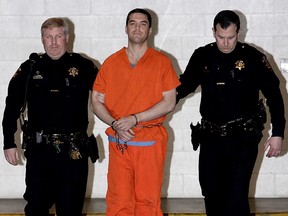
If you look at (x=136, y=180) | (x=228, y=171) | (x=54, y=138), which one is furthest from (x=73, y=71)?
(x=228, y=171)

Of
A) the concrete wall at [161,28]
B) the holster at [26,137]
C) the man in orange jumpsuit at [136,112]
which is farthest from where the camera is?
the concrete wall at [161,28]

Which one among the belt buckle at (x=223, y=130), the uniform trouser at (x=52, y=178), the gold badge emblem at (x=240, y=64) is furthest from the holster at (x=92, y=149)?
the gold badge emblem at (x=240, y=64)

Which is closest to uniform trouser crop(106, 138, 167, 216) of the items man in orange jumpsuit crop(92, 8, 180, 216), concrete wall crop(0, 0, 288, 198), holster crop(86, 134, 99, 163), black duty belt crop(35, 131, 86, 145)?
man in orange jumpsuit crop(92, 8, 180, 216)

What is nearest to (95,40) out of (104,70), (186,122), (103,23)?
(103,23)

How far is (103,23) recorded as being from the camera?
6.59 m

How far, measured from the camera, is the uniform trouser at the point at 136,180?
482 cm

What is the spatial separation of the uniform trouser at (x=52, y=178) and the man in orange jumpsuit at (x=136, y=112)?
0.25 m

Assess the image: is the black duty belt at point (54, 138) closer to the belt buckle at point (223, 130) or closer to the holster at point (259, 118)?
the belt buckle at point (223, 130)

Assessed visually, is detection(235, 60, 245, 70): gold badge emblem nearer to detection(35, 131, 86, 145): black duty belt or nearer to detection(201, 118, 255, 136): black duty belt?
detection(201, 118, 255, 136): black duty belt

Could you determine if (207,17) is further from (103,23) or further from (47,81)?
(47,81)

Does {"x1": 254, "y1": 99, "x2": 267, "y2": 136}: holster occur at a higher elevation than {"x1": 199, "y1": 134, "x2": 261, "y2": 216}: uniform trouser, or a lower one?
higher

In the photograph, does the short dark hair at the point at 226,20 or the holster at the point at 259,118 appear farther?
Answer: the holster at the point at 259,118

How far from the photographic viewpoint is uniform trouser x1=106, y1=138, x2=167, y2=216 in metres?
4.82

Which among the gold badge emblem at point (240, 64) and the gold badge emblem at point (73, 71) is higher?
the gold badge emblem at point (240, 64)
